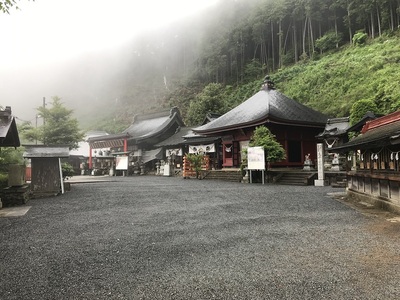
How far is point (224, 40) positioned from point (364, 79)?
109 feet

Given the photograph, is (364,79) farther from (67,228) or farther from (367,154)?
(67,228)

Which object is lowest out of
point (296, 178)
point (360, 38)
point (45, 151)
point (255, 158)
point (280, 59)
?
point (296, 178)

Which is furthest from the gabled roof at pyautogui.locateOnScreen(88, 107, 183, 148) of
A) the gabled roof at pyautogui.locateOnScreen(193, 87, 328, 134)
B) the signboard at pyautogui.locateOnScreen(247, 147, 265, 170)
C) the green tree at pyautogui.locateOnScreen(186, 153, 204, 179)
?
the signboard at pyautogui.locateOnScreen(247, 147, 265, 170)

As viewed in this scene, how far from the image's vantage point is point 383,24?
126 feet

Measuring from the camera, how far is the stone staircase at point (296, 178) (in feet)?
53.3

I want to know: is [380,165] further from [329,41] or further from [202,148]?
[329,41]

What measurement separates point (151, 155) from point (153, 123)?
23.4 ft

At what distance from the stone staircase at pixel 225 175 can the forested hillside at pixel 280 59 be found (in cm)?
1063

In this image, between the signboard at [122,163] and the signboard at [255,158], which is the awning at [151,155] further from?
the signboard at [255,158]

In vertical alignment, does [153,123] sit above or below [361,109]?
above

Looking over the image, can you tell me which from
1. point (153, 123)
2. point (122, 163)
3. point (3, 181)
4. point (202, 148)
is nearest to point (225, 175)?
point (202, 148)

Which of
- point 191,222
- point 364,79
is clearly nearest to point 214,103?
point 364,79

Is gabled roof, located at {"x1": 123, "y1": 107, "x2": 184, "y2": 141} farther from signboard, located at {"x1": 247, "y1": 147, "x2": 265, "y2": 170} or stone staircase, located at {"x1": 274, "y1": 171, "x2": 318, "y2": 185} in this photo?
stone staircase, located at {"x1": 274, "y1": 171, "x2": 318, "y2": 185}

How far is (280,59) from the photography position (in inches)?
1929
